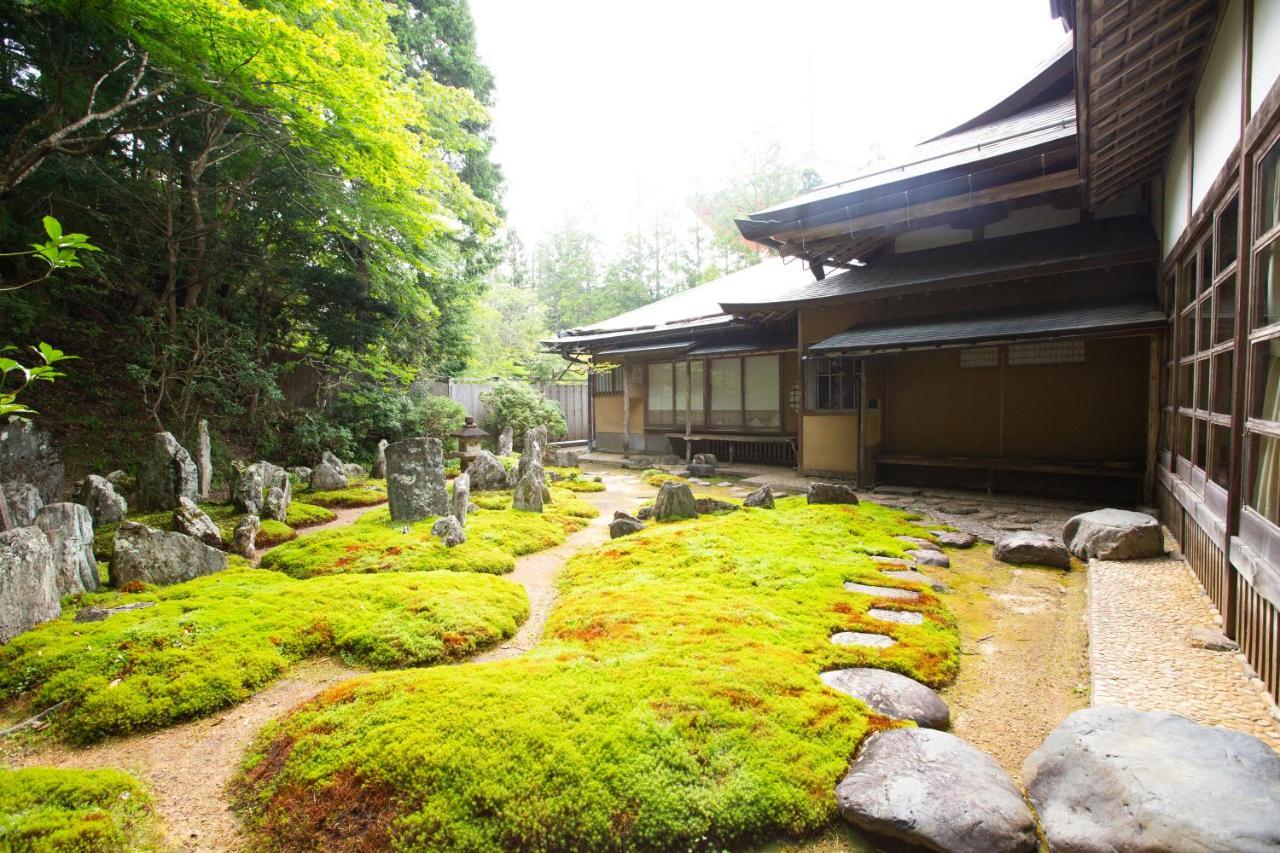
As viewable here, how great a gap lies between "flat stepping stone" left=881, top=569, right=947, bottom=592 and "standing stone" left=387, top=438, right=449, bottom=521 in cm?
541

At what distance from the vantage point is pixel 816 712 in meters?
2.86

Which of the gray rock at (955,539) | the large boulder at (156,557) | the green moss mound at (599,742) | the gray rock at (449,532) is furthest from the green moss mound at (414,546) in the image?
the gray rock at (955,539)

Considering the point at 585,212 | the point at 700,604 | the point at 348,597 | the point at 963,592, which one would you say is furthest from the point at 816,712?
the point at 585,212

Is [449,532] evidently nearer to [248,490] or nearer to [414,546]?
[414,546]

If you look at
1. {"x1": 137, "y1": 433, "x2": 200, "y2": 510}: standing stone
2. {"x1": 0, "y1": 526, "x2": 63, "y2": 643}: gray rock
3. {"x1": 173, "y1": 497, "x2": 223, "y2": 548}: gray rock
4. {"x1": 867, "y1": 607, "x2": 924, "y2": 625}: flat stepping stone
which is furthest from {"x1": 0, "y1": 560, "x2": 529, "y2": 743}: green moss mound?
{"x1": 137, "y1": 433, "x2": 200, "y2": 510}: standing stone

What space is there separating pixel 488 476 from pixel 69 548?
6152 mm

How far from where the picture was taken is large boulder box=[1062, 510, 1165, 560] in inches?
208

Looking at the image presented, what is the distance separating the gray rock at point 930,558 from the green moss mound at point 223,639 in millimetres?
4002

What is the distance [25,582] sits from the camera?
3.85 meters

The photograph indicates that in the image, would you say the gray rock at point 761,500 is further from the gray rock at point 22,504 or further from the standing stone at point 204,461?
the standing stone at point 204,461

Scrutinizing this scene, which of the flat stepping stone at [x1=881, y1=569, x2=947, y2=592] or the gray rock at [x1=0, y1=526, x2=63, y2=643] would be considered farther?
the flat stepping stone at [x1=881, y1=569, x2=947, y2=592]

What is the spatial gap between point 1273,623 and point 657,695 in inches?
125

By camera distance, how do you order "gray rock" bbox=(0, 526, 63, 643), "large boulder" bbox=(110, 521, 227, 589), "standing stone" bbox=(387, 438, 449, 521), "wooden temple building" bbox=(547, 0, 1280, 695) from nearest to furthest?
"wooden temple building" bbox=(547, 0, 1280, 695)
"gray rock" bbox=(0, 526, 63, 643)
"large boulder" bbox=(110, 521, 227, 589)
"standing stone" bbox=(387, 438, 449, 521)

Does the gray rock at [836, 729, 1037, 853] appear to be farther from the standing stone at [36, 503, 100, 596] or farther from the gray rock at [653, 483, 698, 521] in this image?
the standing stone at [36, 503, 100, 596]
